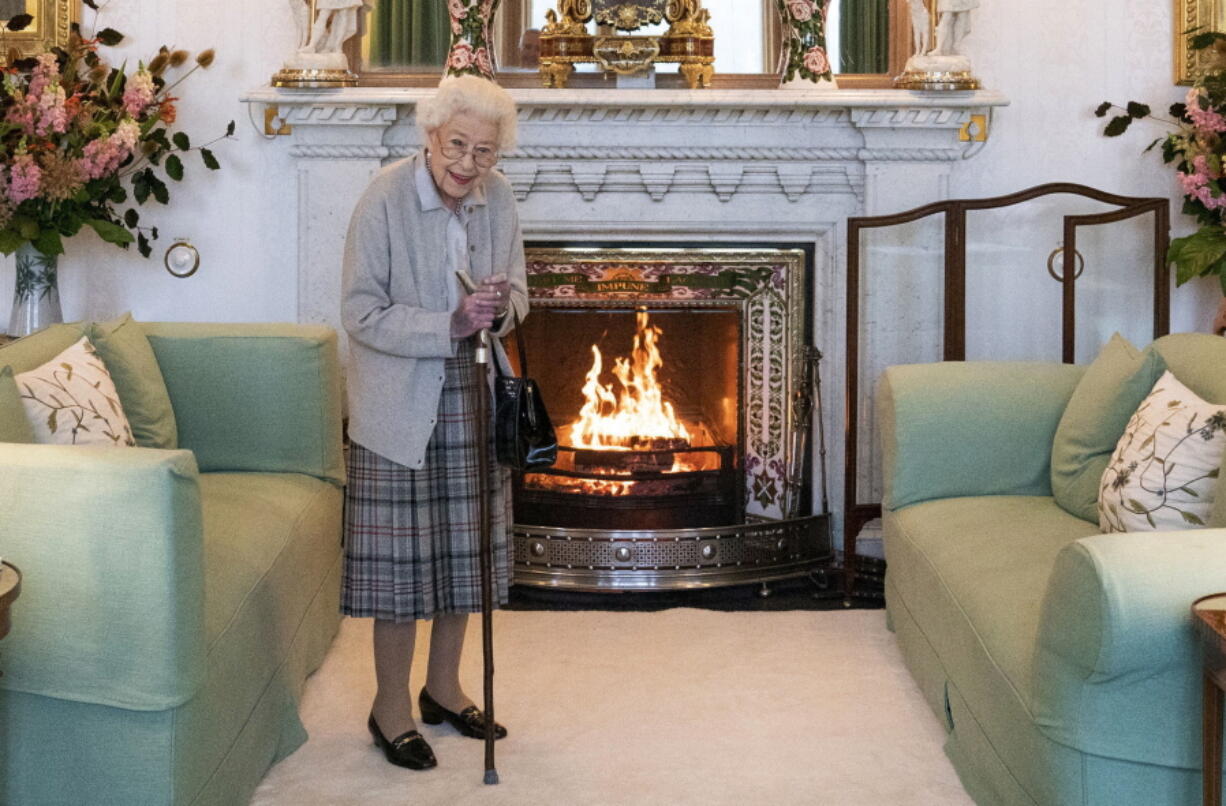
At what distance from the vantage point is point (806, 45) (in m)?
4.38

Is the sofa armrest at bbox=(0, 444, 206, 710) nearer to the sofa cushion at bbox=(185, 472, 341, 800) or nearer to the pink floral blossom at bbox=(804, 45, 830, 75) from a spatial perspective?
the sofa cushion at bbox=(185, 472, 341, 800)

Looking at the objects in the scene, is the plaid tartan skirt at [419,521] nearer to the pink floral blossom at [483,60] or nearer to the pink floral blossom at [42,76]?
the pink floral blossom at [42,76]

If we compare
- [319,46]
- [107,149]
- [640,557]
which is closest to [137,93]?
[107,149]

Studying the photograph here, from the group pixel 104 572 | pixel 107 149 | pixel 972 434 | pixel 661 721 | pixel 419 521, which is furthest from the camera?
A: pixel 107 149

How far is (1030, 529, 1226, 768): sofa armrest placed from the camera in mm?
2031

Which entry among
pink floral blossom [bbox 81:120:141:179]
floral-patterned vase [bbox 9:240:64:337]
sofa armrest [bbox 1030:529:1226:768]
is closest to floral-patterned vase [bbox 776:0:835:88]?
pink floral blossom [bbox 81:120:141:179]

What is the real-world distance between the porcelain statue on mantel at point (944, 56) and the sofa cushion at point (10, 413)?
107 inches

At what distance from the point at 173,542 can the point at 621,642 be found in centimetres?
177

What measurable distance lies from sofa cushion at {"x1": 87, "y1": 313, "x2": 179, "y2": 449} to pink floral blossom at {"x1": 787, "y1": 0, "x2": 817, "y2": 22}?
6.96ft

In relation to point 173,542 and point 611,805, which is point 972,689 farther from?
point 173,542

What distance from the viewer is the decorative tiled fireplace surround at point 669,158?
430cm

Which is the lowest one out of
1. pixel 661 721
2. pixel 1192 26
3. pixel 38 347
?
pixel 661 721

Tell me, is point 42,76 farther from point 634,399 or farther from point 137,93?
point 634,399

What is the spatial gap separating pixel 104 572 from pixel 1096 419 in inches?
84.2
